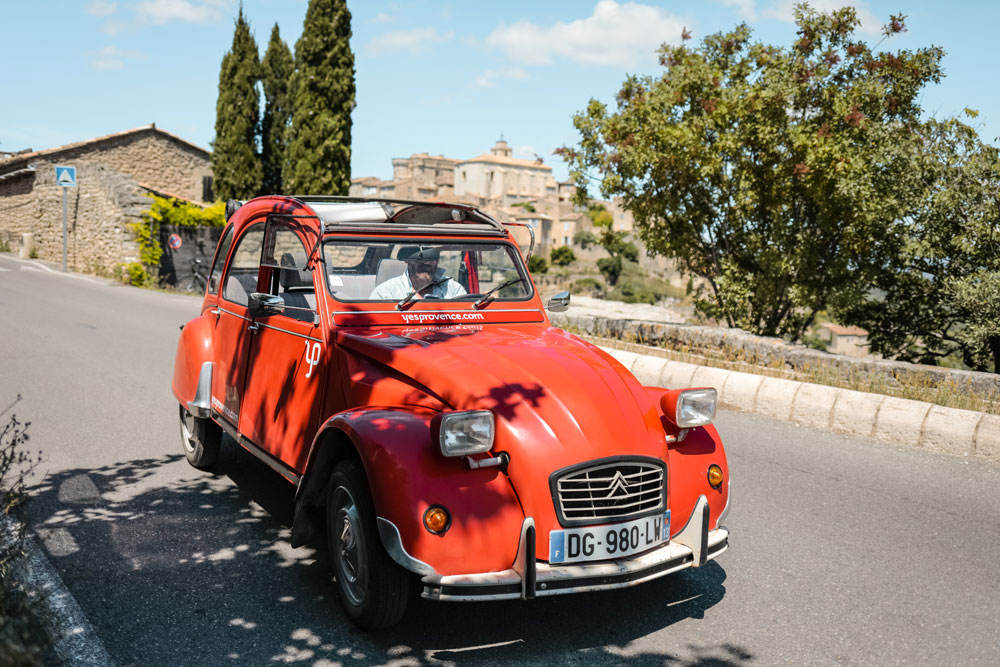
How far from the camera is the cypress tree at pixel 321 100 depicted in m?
30.5

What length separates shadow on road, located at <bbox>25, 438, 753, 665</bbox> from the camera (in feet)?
11.9

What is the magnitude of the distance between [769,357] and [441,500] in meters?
8.32

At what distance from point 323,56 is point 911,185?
980 inches

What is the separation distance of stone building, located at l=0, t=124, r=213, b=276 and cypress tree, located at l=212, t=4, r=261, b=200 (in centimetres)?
327

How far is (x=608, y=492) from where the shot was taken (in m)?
3.61

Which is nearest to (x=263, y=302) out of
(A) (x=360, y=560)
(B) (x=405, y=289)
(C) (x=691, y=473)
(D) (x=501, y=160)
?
(B) (x=405, y=289)

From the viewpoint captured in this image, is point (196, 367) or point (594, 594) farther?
point (196, 367)

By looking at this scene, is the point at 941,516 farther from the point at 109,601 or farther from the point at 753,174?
the point at 753,174

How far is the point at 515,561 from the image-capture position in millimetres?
3428

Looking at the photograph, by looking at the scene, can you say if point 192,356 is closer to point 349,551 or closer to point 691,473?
point 349,551

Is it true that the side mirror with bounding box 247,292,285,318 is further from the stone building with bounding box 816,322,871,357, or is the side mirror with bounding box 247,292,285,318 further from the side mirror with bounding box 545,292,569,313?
the stone building with bounding box 816,322,871,357

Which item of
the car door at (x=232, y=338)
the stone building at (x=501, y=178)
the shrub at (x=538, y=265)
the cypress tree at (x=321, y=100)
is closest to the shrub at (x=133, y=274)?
the cypress tree at (x=321, y=100)

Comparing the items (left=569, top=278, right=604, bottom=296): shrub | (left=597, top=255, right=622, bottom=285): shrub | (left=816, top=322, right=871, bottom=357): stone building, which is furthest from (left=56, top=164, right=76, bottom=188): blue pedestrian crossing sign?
(left=597, top=255, right=622, bottom=285): shrub

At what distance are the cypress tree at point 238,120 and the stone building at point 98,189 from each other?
3.27m
